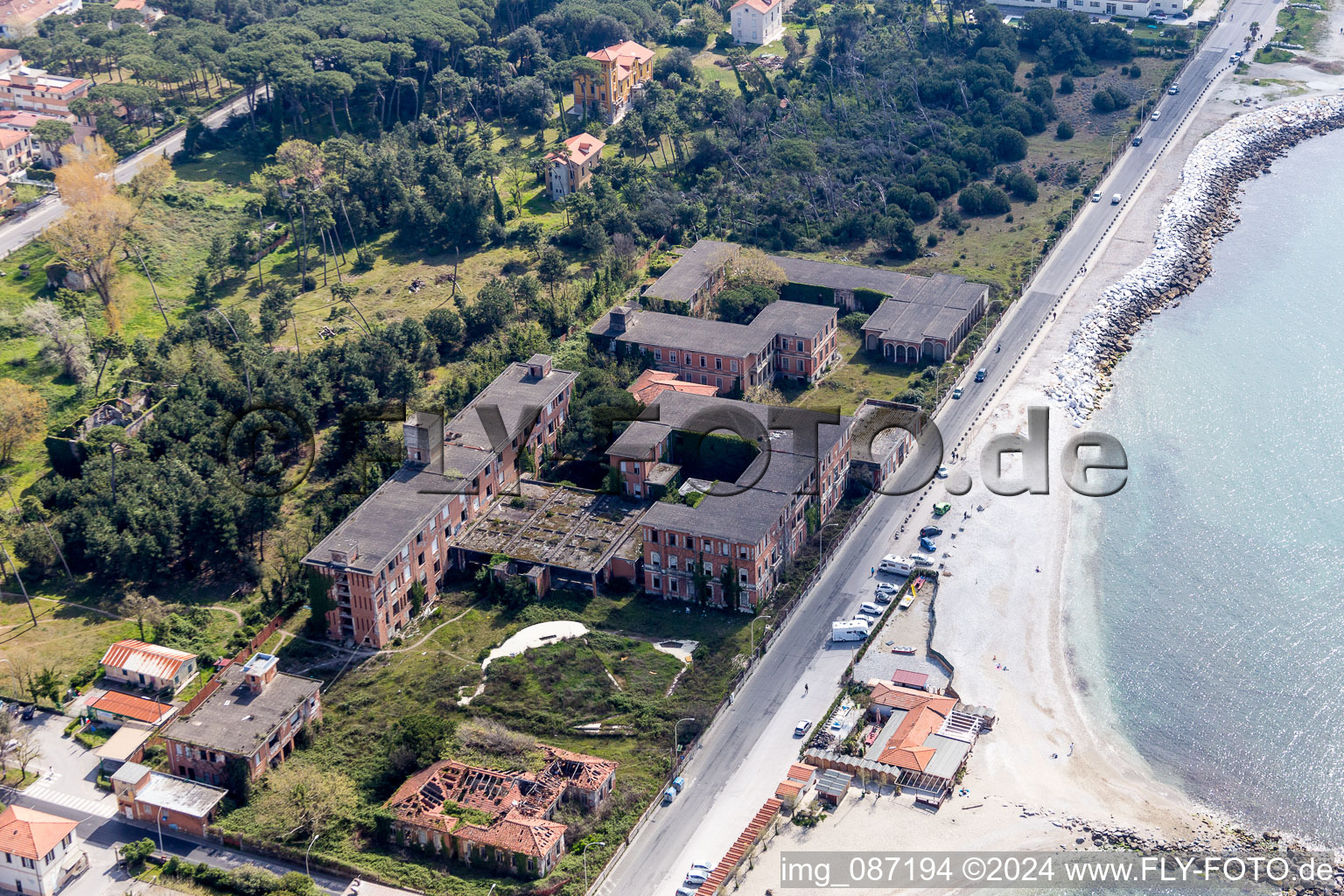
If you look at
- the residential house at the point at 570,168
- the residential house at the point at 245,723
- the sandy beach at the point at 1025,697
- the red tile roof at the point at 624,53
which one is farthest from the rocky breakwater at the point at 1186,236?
the residential house at the point at 245,723

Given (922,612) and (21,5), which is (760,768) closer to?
(922,612)

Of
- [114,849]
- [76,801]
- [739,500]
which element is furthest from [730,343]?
[114,849]

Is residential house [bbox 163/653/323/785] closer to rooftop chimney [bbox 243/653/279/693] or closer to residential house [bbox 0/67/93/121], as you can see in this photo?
rooftop chimney [bbox 243/653/279/693]

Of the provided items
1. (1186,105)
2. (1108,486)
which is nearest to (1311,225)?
(1186,105)

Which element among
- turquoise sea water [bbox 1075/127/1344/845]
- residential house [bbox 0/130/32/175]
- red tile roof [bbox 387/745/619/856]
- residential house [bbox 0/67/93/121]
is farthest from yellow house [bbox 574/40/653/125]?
red tile roof [bbox 387/745/619/856]

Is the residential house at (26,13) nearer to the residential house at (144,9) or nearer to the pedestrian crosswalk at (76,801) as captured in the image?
the residential house at (144,9)
